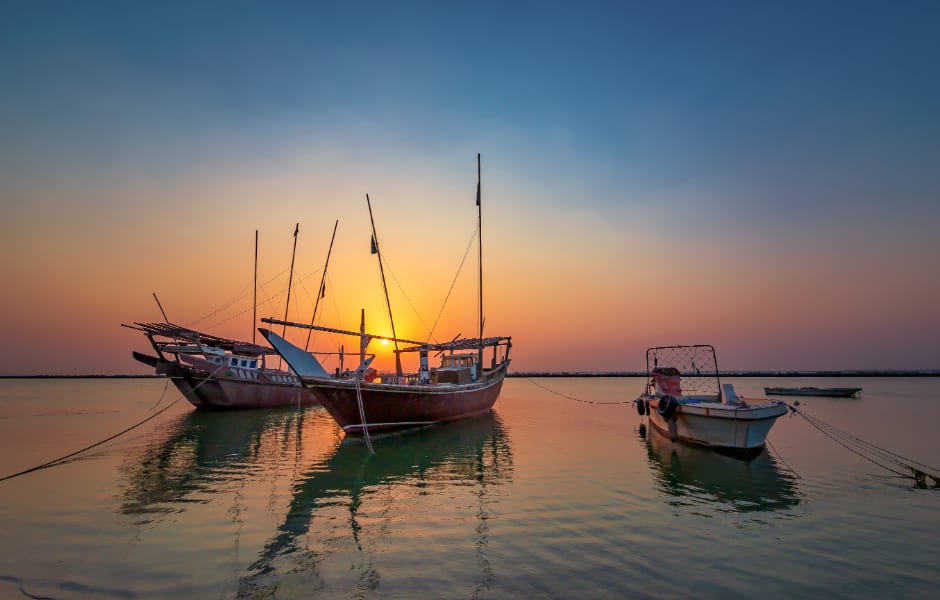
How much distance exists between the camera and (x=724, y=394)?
19.3m

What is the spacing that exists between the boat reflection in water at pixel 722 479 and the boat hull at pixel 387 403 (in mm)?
10975

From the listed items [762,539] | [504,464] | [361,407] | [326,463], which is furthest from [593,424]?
[762,539]

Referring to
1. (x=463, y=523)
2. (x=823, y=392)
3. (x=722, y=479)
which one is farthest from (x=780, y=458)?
(x=823, y=392)

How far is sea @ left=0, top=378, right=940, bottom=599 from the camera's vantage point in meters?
6.69

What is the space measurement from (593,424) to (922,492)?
60.1ft

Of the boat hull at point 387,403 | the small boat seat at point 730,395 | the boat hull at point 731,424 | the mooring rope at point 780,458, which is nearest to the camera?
the mooring rope at point 780,458

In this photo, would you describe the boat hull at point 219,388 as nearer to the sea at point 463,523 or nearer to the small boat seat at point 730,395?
the sea at point 463,523

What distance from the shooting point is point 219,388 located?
36312 mm

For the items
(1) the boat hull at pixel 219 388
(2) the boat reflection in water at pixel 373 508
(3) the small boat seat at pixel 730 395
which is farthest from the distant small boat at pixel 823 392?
(1) the boat hull at pixel 219 388

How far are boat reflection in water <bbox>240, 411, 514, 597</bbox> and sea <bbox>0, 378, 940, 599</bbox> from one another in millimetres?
64

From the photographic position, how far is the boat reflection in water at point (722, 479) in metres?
11.4

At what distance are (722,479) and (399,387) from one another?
44.6ft

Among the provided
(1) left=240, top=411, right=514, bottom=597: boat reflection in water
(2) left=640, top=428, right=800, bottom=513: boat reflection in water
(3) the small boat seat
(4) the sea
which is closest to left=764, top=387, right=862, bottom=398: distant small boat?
(4) the sea

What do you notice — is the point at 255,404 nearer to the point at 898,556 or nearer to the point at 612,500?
the point at 612,500
